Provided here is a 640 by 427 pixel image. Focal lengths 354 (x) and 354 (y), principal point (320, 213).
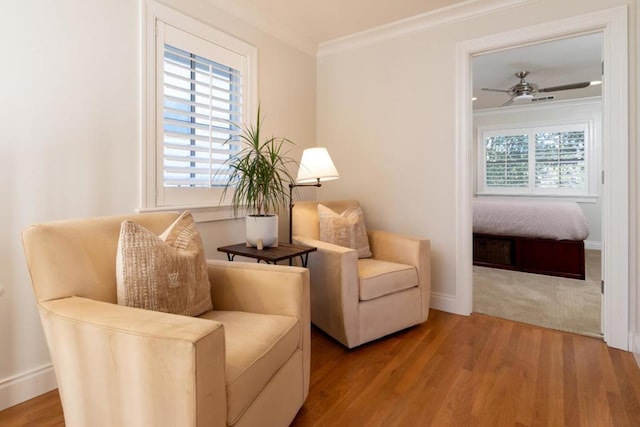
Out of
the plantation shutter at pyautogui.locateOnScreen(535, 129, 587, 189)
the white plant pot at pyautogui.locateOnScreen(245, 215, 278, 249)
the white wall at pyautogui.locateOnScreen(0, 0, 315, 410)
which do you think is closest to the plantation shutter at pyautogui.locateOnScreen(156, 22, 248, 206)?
the white wall at pyautogui.locateOnScreen(0, 0, 315, 410)

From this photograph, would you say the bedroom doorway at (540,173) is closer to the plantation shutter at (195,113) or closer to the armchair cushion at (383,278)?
the armchair cushion at (383,278)

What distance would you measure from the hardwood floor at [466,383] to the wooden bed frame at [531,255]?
1.83m

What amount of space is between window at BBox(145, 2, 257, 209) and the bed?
3.27m

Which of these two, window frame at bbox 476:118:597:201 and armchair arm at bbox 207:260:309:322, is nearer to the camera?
armchair arm at bbox 207:260:309:322

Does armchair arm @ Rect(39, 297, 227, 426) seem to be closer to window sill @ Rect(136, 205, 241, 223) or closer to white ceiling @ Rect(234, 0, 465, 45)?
window sill @ Rect(136, 205, 241, 223)

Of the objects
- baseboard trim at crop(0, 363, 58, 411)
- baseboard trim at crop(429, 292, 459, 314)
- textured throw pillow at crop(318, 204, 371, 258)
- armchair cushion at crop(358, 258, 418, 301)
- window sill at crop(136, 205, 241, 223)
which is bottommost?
baseboard trim at crop(0, 363, 58, 411)

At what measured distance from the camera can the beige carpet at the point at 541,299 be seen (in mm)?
2693

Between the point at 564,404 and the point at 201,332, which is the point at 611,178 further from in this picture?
the point at 201,332

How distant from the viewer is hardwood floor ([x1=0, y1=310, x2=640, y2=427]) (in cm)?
157

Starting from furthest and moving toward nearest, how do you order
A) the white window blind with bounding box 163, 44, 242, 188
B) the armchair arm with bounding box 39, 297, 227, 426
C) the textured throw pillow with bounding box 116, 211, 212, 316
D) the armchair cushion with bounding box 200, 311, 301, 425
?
1. the white window blind with bounding box 163, 44, 242, 188
2. the textured throw pillow with bounding box 116, 211, 212, 316
3. the armchair cushion with bounding box 200, 311, 301, 425
4. the armchair arm with bounding box 39, 297, 227, 426

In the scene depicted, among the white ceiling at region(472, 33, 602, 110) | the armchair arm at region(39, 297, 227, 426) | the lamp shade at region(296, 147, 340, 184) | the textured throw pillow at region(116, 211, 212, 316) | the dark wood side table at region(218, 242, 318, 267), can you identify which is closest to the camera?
the armchair arm at region(39, 297, 227, 426)

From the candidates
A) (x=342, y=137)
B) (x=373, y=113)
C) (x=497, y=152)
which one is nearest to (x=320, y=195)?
(x=342, y=137)

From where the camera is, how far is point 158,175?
2.19 m

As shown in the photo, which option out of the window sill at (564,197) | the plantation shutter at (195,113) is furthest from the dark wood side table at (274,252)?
the window sill at (564,197)
